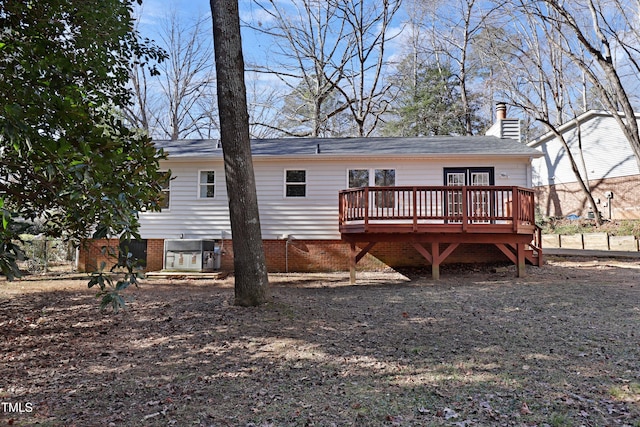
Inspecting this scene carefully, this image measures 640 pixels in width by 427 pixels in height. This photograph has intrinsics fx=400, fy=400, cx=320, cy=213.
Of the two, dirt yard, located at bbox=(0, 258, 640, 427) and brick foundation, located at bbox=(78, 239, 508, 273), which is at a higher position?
brick foundation, located at bbox=(78, 239, 508, 273)

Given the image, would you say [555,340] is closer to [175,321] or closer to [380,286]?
[380,286]

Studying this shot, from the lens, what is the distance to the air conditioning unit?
10.8 metres

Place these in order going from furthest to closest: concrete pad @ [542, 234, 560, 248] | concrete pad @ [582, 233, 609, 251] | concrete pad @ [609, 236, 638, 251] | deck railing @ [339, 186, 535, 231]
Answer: concrete pad @ [542, 234, 560, 248] < concrete pad @ [582, 233, 609, 251] < concrete pad @ [609, 236, 638, 251] < deck railing @ [339, 186, 535, 231]

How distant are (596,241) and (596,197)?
7.46m

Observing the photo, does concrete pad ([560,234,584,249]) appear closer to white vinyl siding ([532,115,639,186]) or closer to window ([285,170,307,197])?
white vinyl siding ([532,115,639,186])

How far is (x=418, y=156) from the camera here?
11.1m

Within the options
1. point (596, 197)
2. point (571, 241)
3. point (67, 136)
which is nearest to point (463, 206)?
point (67, 136)

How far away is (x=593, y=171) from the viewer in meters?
20.7

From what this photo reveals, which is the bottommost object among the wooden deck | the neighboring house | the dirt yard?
the dirt yard

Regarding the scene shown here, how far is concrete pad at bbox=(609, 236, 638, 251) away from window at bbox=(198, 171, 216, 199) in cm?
1369

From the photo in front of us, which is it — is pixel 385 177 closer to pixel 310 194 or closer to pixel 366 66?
pixel 310 194

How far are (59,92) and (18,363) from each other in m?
2.97

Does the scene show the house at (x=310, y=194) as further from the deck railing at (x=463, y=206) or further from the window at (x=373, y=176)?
the deck railing at (x=463, y=206)

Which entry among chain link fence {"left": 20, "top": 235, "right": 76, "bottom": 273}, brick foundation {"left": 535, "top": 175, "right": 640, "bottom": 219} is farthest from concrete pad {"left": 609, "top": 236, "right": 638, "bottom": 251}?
chain link fence {"left": 20, "top": 235, "right": 76, "bottom": 273}
